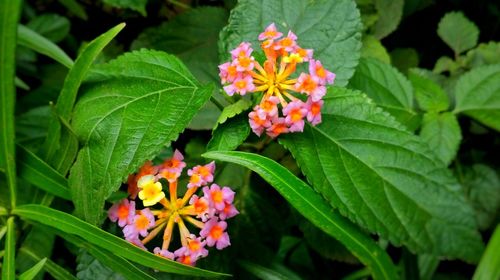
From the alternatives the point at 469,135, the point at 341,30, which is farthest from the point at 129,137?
the point at 469,135

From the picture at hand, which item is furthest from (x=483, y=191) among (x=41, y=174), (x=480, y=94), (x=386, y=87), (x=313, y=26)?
(x=41, y=174)

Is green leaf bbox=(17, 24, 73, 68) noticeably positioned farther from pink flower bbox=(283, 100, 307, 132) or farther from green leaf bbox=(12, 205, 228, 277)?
pink flower bbox=(283, 100, 307, 132)

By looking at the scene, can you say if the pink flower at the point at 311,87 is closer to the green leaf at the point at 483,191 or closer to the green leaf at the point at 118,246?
the green leaf at the point at 118,246

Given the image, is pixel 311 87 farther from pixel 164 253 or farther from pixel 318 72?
pixel 164 253

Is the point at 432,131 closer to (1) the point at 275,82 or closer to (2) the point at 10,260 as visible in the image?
(1) the point at 275,82

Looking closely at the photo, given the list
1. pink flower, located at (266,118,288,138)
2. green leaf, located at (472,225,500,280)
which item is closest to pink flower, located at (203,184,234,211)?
pink flower, located at (266,118,288,138)

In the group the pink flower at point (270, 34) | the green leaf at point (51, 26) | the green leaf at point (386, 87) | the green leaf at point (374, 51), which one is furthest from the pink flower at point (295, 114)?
the green leaf at point (51, 26)
